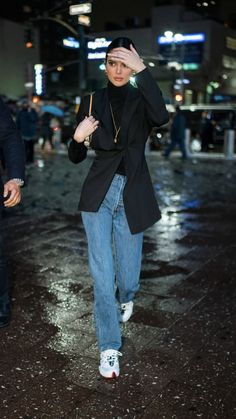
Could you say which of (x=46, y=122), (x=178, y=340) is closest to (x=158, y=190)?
(x=178, y=340)

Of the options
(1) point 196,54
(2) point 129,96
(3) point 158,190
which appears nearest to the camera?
(2) point 129,96

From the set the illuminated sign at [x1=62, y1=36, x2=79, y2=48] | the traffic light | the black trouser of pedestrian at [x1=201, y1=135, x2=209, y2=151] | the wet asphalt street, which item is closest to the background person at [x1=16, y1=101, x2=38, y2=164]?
the illuminated sign at [x1=62, y1=36, x2=79, y2=48]

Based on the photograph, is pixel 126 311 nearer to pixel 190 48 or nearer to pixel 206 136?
pixel 206 136

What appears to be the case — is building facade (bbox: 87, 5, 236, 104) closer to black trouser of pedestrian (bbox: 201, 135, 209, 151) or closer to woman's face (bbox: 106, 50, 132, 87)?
black trouser of pedestrian (bbox: 201, 135, 209, 151)

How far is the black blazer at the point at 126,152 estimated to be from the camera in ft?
9.38

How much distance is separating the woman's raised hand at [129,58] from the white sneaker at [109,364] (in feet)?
5.33

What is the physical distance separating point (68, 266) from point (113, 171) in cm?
243

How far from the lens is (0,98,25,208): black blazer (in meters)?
3.32

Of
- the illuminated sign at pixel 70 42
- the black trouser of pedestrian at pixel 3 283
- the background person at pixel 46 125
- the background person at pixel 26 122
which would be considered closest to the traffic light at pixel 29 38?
the illuminated sign at pixel 70 42

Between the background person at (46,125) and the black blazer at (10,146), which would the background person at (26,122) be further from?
the black blazer at (10,146)

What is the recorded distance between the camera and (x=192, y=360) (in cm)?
312

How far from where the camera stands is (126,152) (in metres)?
2.91

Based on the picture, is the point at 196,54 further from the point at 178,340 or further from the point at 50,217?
the point at 178,340

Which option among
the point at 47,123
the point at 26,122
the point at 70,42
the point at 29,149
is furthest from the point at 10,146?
the point at 47,123
